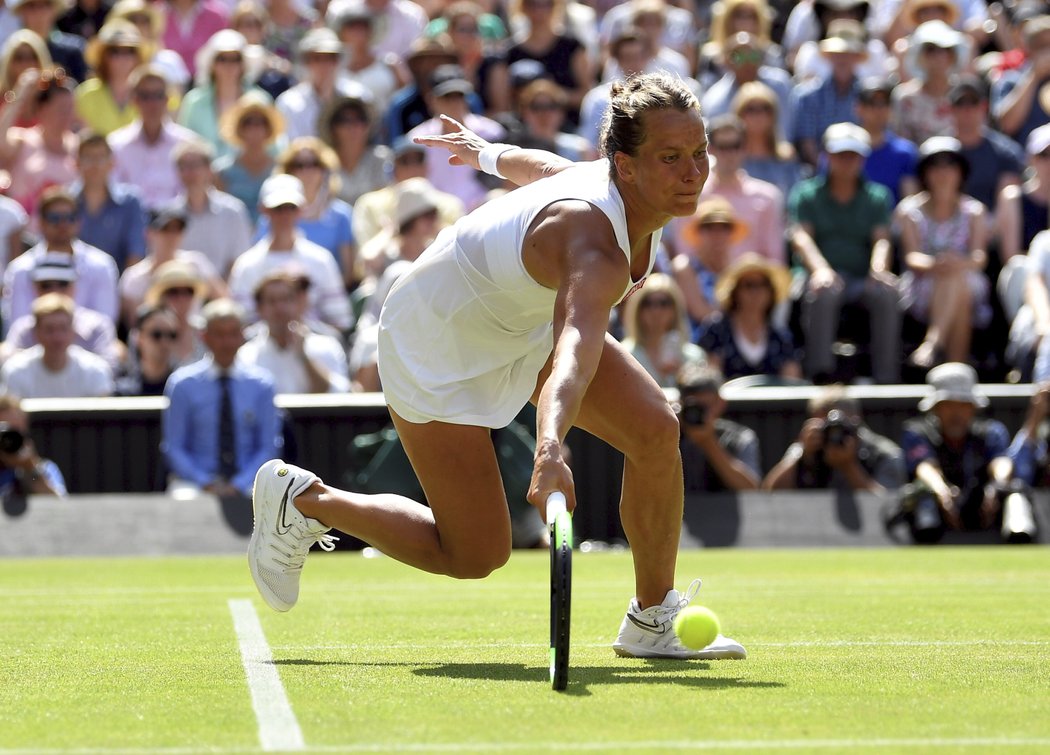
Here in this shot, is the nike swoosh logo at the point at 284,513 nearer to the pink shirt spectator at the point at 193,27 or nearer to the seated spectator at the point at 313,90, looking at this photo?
the seated spectator at the point at 313,90

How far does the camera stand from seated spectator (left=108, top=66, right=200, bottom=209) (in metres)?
15.1

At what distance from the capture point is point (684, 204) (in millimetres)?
5438

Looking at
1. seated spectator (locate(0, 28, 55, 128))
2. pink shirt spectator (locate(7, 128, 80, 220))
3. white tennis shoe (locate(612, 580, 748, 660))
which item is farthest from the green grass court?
seated spectator (locate(0, 28, 55, 128))

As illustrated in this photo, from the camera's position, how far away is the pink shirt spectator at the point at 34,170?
15.0 meters

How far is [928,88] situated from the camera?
625 inches

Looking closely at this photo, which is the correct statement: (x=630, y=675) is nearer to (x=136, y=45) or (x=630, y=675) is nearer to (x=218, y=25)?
(x=136, y=45)

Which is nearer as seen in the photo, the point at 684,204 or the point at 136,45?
the point at 684,204

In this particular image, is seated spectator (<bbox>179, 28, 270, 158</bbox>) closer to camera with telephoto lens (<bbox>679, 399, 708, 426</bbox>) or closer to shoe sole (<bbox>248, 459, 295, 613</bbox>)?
camera with telephoto lens (<bbox>679, 399, 708, 426</bbox>)

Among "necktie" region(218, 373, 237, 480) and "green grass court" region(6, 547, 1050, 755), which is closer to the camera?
"green grass court" region(6, 547, 1050, 755)

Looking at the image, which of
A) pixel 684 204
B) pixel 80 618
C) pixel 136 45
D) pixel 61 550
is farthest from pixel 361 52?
pixel 684 204

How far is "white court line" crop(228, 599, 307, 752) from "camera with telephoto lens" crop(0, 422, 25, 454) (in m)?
4.92

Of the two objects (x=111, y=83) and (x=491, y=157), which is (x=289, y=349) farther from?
(x=491, y=157)

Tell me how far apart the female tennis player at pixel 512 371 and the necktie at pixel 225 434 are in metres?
5.89

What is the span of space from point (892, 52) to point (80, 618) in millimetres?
12072
